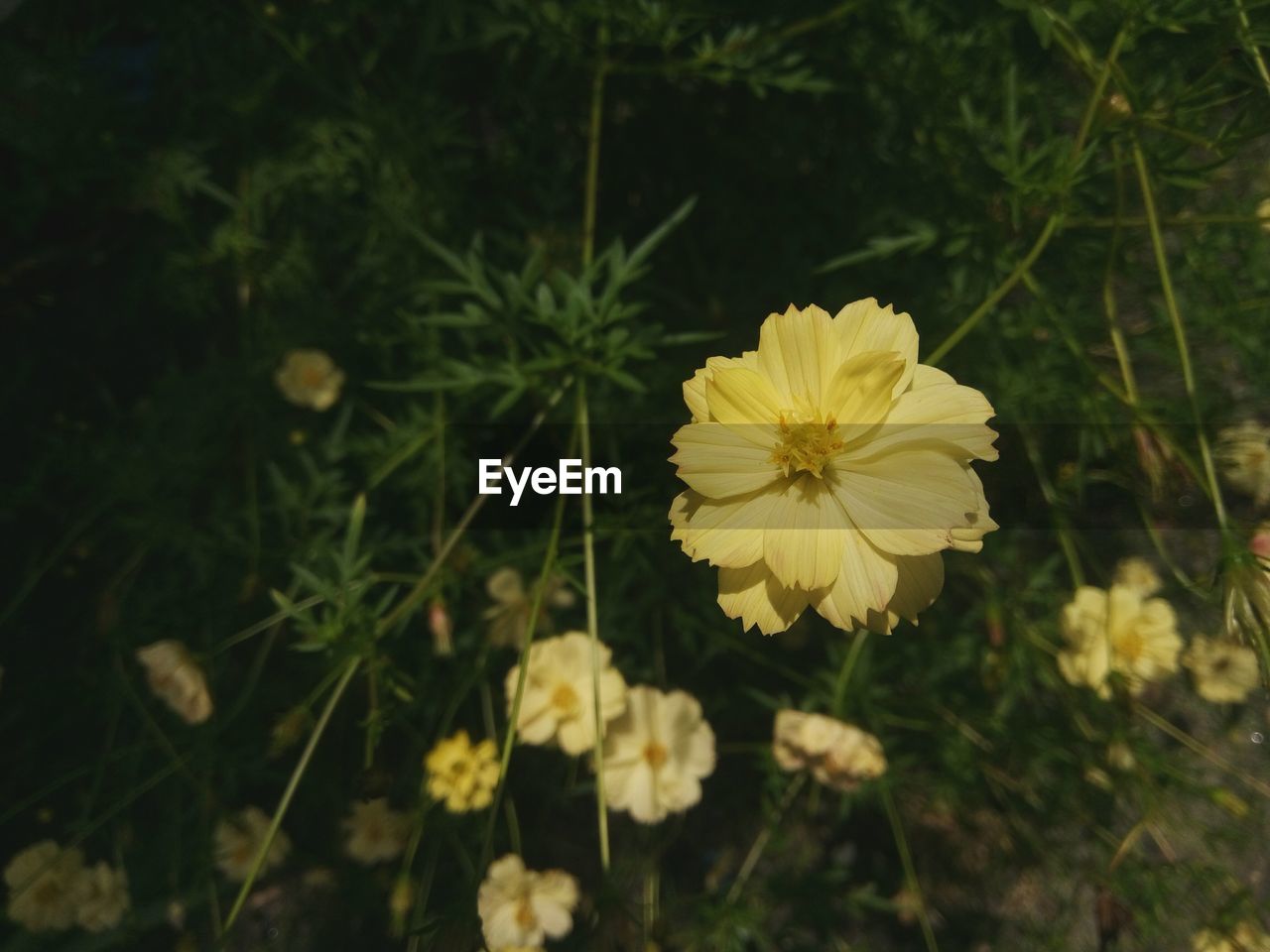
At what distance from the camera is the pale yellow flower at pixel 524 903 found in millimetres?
1083

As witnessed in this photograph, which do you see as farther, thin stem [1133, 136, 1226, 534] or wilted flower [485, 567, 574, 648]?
wilted flower [485, 567, 574, 648]

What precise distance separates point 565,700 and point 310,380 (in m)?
0.72

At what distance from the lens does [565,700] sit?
1.13m

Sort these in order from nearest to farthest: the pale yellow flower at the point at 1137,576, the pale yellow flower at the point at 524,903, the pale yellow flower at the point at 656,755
→ the pale yellow flower at the point at 524,903 < the pale yellow flower at the point at 656,755 < the pale yellow flower at the point at 1137,576

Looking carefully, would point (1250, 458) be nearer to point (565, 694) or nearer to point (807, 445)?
point (807, 445)

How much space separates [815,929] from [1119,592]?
0.95 meters

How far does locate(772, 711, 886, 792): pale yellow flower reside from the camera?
1.19 m

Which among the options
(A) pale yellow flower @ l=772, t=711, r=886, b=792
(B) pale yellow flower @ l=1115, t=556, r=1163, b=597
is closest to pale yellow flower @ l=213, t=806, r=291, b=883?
(A) pale yellow flower @ l=772, t=711, r=886, b=792

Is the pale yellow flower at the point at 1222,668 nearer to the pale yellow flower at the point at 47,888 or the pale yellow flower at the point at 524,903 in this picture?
the pale yellow flower at the point at 524,903

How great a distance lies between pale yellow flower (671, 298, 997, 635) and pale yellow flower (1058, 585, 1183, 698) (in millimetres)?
628

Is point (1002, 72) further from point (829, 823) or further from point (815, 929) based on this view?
point (815, 929)

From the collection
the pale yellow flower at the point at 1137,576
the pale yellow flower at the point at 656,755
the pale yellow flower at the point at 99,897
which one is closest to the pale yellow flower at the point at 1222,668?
the pale yellow flower at the point at 1137,576

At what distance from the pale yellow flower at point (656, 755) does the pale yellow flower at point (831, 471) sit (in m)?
0.52

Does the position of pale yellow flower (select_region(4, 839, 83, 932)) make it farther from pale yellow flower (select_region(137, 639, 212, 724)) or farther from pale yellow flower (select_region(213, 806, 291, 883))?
pale yellow flower (select_region(137, 639, 212, 724))
